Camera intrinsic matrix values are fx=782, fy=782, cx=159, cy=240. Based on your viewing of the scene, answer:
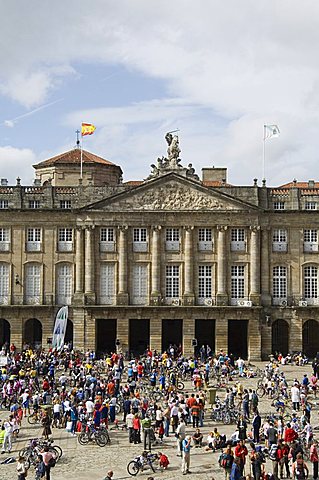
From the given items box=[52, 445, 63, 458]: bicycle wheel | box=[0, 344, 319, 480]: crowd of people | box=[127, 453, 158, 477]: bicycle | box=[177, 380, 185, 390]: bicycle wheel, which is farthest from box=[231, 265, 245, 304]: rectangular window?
box=[127, 453, 158, 477]: bicycle

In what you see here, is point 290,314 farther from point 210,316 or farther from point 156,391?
point 156,391

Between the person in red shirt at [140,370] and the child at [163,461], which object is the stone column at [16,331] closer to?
the person in red shirt at [140,370]

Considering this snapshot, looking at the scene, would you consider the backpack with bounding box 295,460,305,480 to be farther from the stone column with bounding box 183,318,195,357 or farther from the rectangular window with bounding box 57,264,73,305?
the rectangular window with bounding box 57,264,73,305

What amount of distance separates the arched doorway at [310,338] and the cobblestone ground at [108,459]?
27.9 meters

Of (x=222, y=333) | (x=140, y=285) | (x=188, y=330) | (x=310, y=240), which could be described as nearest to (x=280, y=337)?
(x=222, y=333)

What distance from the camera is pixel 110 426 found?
37.1 m

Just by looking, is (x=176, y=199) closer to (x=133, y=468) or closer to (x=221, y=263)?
(x=221, y=263)

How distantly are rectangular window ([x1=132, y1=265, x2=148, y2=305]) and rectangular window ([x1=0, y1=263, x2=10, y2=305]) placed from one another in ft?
32.4

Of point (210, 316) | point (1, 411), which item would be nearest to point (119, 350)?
point (210, 316)

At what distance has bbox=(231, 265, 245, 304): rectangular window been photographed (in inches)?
2392

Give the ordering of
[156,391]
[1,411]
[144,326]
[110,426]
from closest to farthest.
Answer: [110,426] → [1,411] → [156,391] → [144,326]

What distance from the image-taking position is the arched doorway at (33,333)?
204 ft

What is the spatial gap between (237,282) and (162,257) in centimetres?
616

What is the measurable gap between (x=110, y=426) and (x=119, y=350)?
22.6 metres
